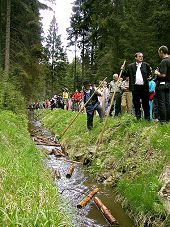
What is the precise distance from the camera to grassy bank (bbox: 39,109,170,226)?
21.7 feet

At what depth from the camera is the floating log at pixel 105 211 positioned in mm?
6565

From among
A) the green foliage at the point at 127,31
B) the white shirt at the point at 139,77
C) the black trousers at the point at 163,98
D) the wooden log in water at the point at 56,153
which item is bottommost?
the wooden log in water at the point at 56,153

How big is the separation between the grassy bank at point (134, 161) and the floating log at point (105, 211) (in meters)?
0.47

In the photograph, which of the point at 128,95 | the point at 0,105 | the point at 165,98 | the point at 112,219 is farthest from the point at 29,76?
the point at 112,219

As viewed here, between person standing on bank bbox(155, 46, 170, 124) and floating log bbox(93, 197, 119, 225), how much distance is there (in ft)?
10.6

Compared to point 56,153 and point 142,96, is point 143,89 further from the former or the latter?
point 56,153

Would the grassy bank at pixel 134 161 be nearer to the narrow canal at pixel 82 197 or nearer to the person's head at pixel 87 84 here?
the narrow canal at pixel 82 197

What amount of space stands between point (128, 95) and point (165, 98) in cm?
445

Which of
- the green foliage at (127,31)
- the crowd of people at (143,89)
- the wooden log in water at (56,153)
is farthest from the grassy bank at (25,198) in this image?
the green foliage at (127,31)

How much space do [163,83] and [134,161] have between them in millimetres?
2367

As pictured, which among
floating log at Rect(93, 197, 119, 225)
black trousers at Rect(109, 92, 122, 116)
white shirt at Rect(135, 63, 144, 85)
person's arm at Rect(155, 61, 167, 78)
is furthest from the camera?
black trousers at Rect(109, 92, 122, 116)

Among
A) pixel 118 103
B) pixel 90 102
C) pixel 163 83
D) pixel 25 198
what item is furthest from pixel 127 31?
pixel 25 198

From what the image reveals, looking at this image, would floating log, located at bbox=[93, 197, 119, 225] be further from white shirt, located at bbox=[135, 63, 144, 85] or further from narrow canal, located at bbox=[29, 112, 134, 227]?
white shirt, located at bbox=[135, 63, 144, 85]

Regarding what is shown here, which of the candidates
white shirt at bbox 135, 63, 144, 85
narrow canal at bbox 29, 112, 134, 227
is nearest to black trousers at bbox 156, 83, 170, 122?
white shirt at bbox 135, 63, 144, 85
